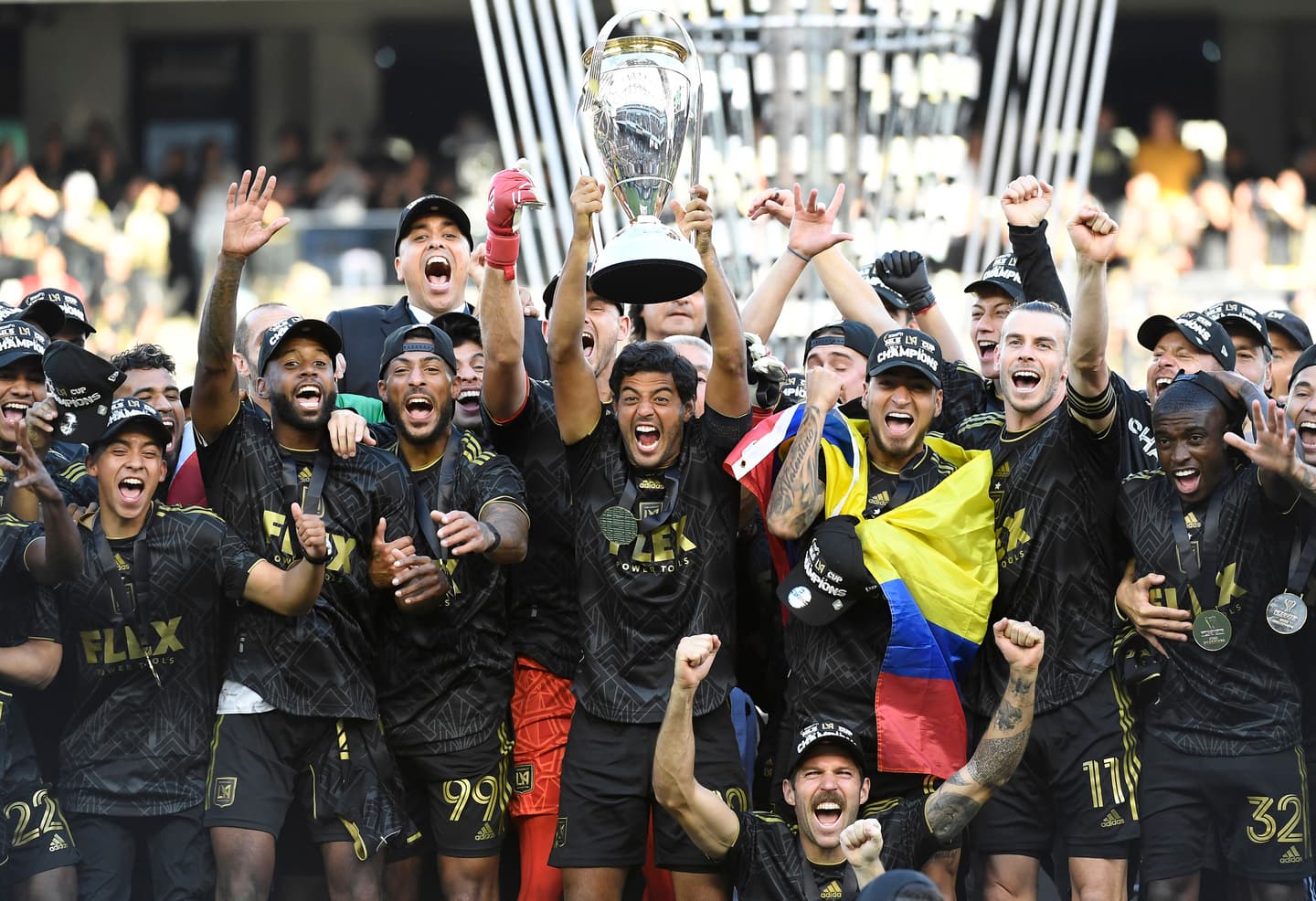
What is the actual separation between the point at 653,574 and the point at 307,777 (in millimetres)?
981

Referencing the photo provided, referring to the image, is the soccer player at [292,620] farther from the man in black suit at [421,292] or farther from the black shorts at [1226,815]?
the black shorts at [1226,815]

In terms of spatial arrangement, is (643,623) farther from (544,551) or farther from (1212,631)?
(1212,631)

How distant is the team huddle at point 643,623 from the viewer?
4805mm

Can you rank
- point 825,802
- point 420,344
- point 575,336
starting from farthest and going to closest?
point 420,344 → point 575,336 → point 825,802

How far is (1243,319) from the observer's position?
5445 millimetres

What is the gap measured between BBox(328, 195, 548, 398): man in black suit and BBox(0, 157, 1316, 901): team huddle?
0.60m

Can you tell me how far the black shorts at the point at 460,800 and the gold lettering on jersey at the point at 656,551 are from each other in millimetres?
558

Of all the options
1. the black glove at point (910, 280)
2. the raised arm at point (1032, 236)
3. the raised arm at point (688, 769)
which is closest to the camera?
the raised arm at point (688, 769)

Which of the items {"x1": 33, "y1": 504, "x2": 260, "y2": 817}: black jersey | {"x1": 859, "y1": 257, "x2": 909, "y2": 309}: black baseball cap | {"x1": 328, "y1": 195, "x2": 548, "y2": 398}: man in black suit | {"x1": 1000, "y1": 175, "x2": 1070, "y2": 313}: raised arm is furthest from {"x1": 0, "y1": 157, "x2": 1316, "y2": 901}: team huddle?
{"x1": 859, "y1": 257, "x2": 909, "y2": 309}: black baseball cap

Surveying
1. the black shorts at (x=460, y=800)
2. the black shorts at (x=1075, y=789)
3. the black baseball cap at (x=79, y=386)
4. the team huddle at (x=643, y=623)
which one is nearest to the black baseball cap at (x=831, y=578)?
the team huddle at (x=643, y=623)

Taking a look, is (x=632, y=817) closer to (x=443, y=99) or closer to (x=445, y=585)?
(x=445, y=585)

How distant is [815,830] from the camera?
4.77 m

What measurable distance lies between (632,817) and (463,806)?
0.43 metres

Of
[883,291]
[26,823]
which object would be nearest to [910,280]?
[883,291]
